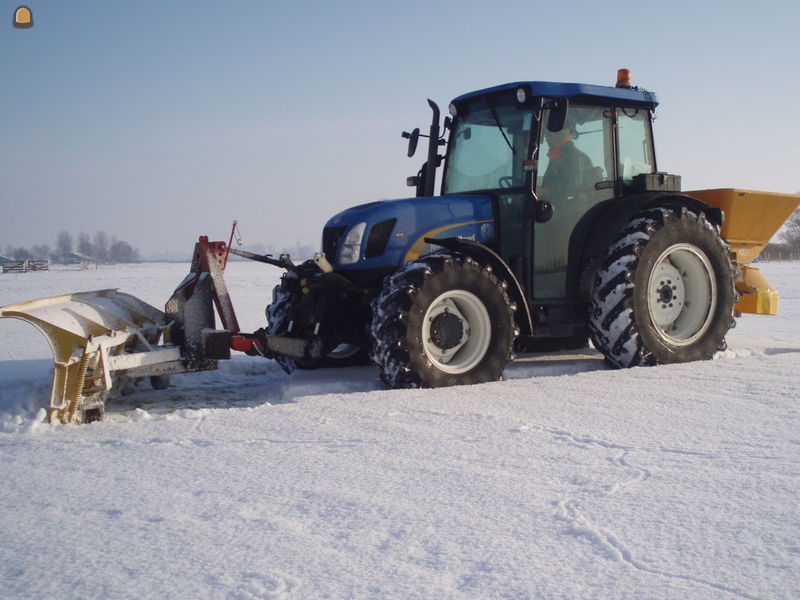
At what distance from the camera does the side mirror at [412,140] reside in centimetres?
619

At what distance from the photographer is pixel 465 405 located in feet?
13.1

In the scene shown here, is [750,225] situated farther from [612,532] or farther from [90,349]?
[90,349]

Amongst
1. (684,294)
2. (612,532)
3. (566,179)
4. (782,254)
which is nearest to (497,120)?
(566,179)

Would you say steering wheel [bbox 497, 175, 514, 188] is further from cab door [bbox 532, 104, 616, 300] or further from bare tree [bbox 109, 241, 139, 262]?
bare tree [bbox 109, 241, 139, 262]

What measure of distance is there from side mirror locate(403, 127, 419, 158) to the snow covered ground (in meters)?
2.65

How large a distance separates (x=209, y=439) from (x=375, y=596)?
1766 mm

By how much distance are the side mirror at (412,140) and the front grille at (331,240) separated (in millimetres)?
1240

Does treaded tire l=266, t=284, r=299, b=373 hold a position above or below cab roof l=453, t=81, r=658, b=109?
below

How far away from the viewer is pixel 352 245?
16.8 feet

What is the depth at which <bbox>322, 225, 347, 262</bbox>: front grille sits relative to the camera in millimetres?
5340

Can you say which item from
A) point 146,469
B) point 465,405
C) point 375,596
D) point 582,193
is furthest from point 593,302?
point 375,596

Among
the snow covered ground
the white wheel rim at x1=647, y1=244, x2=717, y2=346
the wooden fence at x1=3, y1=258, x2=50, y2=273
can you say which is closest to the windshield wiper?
the white wheel rim at x1=647, y1=244, x2=717, y2=346

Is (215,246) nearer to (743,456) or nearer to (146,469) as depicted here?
(146,469)

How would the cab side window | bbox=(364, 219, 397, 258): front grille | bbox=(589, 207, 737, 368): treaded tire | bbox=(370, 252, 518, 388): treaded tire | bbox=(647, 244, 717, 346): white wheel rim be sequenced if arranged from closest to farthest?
bbox=(370, 252, 518, 388): treaded tire → bbox=(364, 219, 397, 258): front grille → bbox=(589, 207, 737, 368): treaded tire → bbox=(647, 244, 717, 346): white wheel rim → the cab side window
